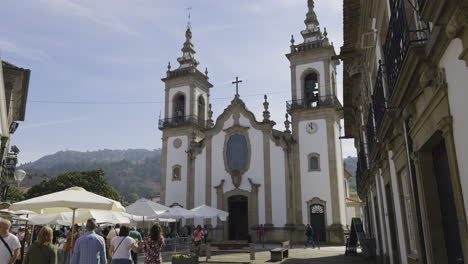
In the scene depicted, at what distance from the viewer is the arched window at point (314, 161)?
2637 centimetres

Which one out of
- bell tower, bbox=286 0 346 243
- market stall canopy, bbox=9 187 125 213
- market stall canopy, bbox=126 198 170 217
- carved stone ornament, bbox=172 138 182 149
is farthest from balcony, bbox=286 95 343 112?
market stall canopy, bbox=9 187 125 213

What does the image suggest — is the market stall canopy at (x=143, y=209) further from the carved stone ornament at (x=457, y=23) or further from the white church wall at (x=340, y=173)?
the white church wall at (x=340, y=173)

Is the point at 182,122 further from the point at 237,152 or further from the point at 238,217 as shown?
the point at 238,217

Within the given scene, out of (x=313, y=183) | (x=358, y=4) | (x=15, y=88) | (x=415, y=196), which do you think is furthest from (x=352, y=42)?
(x=15, y=88)

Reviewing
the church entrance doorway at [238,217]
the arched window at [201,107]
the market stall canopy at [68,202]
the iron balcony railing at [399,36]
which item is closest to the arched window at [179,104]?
the arched window at [201,107]

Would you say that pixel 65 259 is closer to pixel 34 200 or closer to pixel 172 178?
pixel 34 200

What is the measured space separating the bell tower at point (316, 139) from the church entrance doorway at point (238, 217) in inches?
146

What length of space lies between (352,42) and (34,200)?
9105mm

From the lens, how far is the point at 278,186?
2688 cm

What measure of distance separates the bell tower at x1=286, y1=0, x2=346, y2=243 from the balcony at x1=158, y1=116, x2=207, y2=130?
7.86 m

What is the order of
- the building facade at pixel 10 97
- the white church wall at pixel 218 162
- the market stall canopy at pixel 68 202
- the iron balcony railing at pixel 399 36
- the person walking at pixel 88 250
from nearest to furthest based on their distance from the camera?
the iron balcony railing at pixel 399 36 < the person walking at pixel 88 250 < the market stall canopy at pixel 68 202 < the building facade at pixel 10 97 < the white church wall at pixel 218 162

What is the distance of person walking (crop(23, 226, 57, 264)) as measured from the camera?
545 centimetres

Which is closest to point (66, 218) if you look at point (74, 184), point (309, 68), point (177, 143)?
point (177, 143)

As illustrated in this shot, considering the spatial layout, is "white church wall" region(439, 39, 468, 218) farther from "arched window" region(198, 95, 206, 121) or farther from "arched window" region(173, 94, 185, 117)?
"arched window" region(198, 95, 206, 121)
